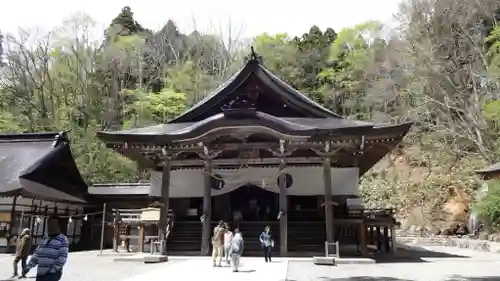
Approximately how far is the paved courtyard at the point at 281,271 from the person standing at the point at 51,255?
458cm

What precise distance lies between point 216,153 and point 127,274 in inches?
237

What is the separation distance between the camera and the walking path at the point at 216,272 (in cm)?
916

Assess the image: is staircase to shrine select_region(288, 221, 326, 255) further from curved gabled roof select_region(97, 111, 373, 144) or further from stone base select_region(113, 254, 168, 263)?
stone base select_region(113, 254, 168, 263)

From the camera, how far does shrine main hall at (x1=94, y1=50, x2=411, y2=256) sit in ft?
46.0

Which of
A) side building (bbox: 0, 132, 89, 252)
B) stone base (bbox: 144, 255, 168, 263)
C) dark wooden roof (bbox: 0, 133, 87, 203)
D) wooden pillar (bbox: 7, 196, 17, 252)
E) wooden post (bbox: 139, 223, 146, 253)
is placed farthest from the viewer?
dark wooden roof (bbox: 0, 133, 87, 203)

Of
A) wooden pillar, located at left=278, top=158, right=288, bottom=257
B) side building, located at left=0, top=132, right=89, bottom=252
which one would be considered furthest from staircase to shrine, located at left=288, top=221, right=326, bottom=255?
side building, located at left=0, top=132, right=89, bottom=252

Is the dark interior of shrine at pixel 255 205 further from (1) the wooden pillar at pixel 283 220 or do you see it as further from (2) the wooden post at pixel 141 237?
(1) the wooden pillar at pixel 283 220

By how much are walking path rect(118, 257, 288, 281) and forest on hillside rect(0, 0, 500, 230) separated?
15.8 m

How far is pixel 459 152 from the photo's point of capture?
28562 millimetres

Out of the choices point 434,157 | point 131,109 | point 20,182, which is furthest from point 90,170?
point 434,157

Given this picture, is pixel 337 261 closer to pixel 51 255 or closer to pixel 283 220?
pixel 283 220

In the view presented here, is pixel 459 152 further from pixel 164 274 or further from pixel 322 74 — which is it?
pixel 164 274

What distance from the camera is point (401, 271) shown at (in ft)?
34.4

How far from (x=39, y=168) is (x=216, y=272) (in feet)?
42.4
